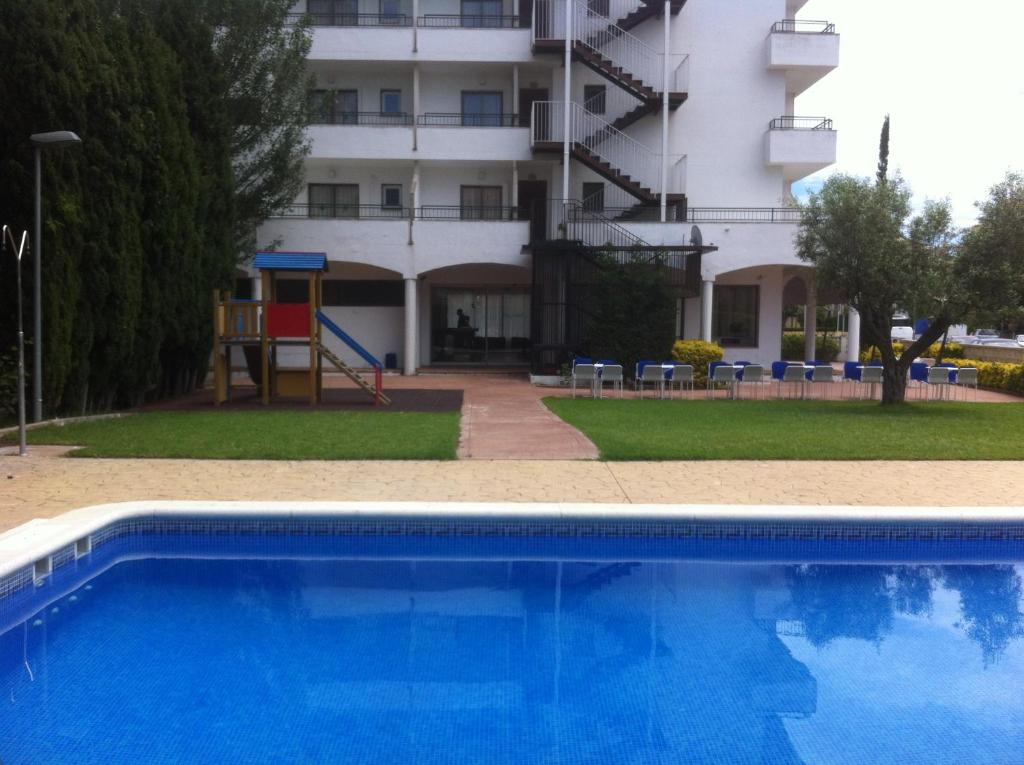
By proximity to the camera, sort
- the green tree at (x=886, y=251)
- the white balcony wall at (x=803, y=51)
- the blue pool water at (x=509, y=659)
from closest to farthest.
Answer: the blue pool water at (x=509, y=659), the green tree at (x=886, y=251), the white balcony wall at (x=803, y=51)

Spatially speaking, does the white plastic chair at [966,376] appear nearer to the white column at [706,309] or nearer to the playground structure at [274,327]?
the white column at [706,309]

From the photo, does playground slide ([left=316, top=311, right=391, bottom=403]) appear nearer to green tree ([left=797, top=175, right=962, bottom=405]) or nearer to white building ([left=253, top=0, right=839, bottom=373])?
white building ([left=253, top=0, right=839, bottom=373])

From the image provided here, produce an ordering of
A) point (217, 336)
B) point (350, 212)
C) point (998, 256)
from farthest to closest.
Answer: point (350, 212) → point (217, 336) → point (998, 256)

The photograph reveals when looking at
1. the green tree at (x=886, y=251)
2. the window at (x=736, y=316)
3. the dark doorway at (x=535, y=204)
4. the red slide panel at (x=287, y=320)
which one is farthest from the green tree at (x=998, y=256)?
the dark doorway at (x=535, y=204)

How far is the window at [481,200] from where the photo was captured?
27656mm

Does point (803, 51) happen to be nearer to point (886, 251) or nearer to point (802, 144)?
point (802, 144)

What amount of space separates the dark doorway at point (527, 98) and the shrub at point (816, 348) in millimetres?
14194

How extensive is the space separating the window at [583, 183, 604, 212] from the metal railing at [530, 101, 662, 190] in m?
0.87

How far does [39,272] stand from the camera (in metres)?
12.4

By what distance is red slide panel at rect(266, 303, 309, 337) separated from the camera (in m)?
17.0

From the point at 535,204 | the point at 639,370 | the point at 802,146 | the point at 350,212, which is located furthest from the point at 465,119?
the point at 639,370

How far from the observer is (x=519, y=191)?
28.2 meters

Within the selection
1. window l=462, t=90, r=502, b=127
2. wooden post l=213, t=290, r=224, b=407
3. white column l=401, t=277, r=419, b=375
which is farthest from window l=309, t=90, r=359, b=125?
wooden post l=213, t=290, r=224, b=407

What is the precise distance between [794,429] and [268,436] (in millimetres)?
8349
